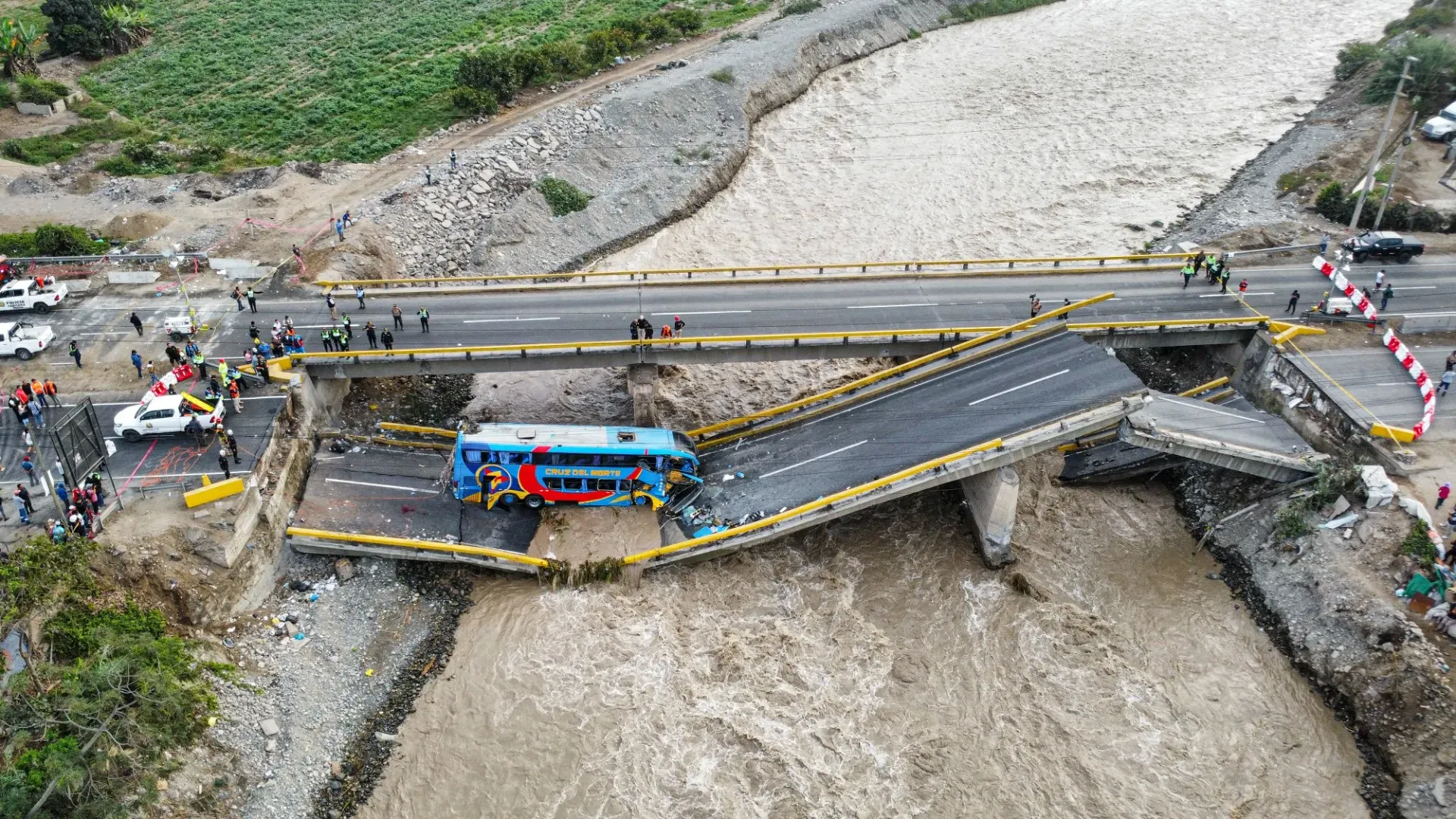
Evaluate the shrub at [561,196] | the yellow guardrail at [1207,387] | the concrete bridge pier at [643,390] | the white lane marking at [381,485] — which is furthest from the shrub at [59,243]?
the yellow guardrail at [1207,387]

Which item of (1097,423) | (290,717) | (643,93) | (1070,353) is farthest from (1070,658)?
(643,93)

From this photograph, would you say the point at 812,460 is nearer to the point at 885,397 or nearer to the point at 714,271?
the point at 885,397

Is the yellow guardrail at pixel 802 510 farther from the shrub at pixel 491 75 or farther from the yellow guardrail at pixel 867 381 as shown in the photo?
the shrub at pixel 491 75

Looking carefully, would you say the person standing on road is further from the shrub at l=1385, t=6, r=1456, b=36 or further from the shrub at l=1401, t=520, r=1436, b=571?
the shrub at l=1385, t=6, r=1456, b=36

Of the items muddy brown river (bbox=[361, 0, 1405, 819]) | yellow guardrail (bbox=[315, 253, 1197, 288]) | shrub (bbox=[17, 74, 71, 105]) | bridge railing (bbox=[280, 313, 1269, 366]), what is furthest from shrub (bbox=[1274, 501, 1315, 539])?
shrub (bbox=[17, 74, 71, 105])

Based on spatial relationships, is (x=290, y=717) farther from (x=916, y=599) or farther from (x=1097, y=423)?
(x=1097, y=423)

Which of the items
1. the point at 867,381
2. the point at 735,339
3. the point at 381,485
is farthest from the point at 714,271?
the point at 381,485
